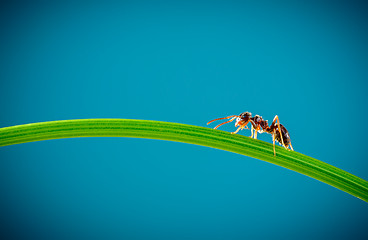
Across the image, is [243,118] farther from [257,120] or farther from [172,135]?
[172,135]

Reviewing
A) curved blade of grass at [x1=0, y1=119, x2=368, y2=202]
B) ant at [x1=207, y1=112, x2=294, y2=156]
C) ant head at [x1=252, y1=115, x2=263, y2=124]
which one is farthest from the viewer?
ant head at [x1=252, y1=115, x2=263, y2=124]

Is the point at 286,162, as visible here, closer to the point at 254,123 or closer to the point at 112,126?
the point at 254,123

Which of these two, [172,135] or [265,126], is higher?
[265,126]

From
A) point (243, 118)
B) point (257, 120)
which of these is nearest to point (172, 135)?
point (243, 118)

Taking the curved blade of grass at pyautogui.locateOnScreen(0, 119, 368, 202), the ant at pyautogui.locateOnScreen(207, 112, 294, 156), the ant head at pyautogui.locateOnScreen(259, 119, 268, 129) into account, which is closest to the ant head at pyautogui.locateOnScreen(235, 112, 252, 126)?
the ant at pyautogui.locateOnScreen(207, 112, 294, 156)

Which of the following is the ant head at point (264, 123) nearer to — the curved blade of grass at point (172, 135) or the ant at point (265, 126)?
the ant at point (265, 126)

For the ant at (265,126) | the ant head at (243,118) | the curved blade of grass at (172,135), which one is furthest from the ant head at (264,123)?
the curved blade of grass at (172,135)

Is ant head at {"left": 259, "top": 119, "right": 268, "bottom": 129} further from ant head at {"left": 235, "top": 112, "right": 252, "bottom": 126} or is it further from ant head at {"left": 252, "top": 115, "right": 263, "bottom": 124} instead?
ant head at {"left": 235, "top": 112, "right": 252, "bottom": 126}

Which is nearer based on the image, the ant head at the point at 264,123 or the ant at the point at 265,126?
the ant at the point at 265,126
